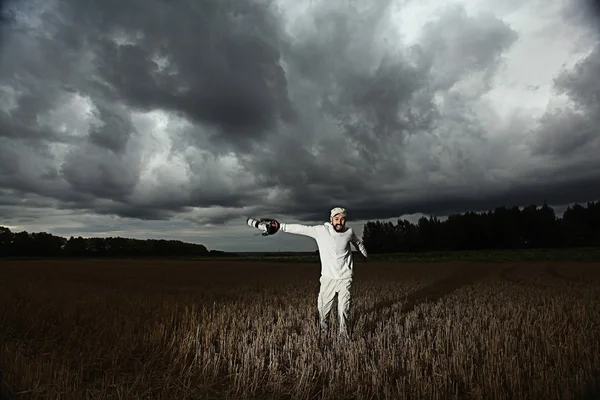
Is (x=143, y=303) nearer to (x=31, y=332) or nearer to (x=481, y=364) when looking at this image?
(x=31, y=332)

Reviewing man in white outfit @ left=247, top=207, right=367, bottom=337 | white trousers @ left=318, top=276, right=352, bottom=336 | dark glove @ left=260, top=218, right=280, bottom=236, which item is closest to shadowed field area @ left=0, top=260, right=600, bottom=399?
white trousers @ left=318, top=276, right=352, bottom=336

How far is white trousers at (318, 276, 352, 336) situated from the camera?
7.94 meters

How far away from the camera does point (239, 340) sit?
25.1 feet

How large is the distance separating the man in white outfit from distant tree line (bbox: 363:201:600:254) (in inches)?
3414

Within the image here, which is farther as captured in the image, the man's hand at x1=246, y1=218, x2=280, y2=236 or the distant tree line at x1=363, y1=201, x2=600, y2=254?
the distant tree line at x1=363, y1=201, x2=600, y2=254

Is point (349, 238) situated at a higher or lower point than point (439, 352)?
higher

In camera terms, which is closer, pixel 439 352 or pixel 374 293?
pixel 439 352

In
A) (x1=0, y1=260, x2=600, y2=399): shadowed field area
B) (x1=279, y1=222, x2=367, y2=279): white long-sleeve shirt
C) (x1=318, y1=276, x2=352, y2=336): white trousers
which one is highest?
(x1=279, y1=222, x2=367, y2=279): white long-sleeve shirt

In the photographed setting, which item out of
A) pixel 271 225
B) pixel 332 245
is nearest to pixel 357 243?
pixel 332 245

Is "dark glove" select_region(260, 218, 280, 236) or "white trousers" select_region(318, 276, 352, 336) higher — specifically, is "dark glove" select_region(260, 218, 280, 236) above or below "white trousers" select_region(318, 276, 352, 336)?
above

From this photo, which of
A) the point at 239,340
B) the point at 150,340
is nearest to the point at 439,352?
the point at 239,340

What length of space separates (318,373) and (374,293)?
946 centimetres

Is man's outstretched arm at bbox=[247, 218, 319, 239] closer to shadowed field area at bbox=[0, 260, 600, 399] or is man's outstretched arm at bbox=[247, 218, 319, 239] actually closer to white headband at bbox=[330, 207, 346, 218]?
white headband at bbox=[330, 207, 346, 218]

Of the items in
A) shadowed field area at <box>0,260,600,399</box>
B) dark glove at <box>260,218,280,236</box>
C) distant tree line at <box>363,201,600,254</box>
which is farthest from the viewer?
distant tree line at <box>363,201,600,254</box>
